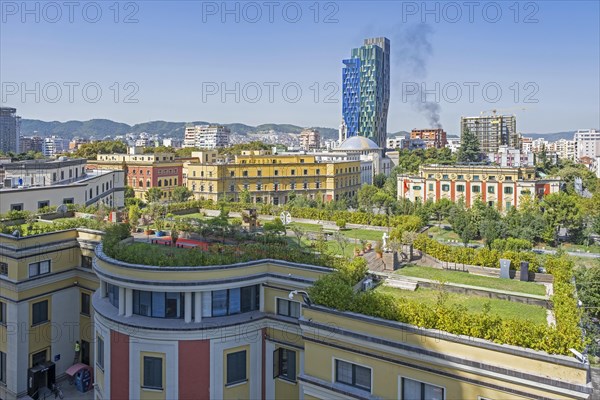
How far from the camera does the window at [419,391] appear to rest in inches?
475

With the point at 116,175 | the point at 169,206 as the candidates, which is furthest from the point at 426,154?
the point at 169,206

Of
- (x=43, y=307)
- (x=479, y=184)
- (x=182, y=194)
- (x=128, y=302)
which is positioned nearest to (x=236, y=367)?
(x=128, y=302)

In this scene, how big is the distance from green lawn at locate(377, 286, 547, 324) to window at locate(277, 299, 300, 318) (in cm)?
288

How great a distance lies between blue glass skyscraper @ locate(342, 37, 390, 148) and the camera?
170 meters

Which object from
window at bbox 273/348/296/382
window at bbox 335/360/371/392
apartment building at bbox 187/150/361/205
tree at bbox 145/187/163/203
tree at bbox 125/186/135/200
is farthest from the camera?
apartment building at bbox 187/150/361/205

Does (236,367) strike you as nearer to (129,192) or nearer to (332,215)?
(332,215)

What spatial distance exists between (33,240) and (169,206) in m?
11.0

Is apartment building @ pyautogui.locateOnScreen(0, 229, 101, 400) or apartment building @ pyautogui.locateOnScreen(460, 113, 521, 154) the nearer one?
apartment building @ pyautogui.locateOnScreen(0, 229, 101, 400)

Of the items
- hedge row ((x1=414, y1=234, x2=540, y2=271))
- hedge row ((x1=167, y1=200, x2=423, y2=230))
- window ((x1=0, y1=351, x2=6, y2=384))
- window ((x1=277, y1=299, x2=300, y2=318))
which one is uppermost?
hedge row ((x1=167, y1=200, x2=423, y2=230))

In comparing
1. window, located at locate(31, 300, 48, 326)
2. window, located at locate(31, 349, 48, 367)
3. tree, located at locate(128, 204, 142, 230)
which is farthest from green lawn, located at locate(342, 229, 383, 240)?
window, located at locate(31, 349, 48, 367)

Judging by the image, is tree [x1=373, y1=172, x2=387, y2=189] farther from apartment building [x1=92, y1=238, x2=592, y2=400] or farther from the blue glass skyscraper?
apartment building [x1=92, y1=238, x2=592, y2=400]

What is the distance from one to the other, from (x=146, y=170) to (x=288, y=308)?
2665 inches

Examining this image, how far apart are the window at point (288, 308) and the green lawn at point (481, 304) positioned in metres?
2.88

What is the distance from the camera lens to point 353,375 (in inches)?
525
